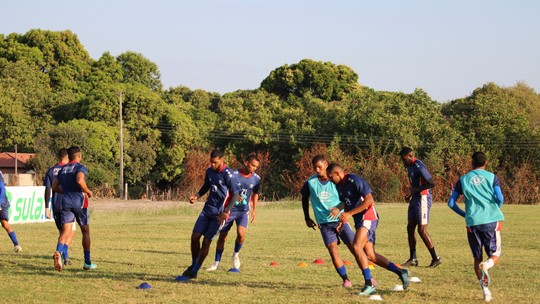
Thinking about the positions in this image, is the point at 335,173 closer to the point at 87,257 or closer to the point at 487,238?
the point at 487,238

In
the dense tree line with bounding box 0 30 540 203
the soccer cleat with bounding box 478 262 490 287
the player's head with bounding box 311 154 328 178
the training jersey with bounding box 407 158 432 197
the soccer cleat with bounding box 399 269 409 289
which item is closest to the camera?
the soccer cleat with bounding box 478 262 490 287

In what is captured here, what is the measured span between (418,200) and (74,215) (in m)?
6.39

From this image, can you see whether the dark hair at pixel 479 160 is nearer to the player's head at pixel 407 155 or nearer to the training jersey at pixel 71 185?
the player's head at pixel 407 155

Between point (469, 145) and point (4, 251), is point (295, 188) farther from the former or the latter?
point (4, 251)

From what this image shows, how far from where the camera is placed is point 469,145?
55.4 metres

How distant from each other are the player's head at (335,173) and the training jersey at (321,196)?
1.80 ft

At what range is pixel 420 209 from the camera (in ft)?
48.8

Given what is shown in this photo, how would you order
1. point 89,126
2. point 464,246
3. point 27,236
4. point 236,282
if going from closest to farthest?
point 236,282, point 464,246, point 27,236, point 89,126

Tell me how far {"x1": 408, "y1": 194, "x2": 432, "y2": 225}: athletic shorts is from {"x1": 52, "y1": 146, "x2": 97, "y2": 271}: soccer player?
6073 mm

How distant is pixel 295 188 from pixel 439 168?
10.4 metres

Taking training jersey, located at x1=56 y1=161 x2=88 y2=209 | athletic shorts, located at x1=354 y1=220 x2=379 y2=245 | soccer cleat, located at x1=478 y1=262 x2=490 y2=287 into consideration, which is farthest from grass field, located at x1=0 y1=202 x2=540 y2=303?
training jersey, located at x1=56 y1=161 x2=88 y2=209

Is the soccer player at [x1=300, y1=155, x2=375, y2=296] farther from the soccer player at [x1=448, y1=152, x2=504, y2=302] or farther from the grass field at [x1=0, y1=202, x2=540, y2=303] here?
the soccer player at [x1=448, y1=152, x2=504, y2=302]

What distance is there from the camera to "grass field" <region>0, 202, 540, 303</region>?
35.0ft

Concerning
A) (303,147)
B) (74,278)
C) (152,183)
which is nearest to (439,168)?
(303,147)
